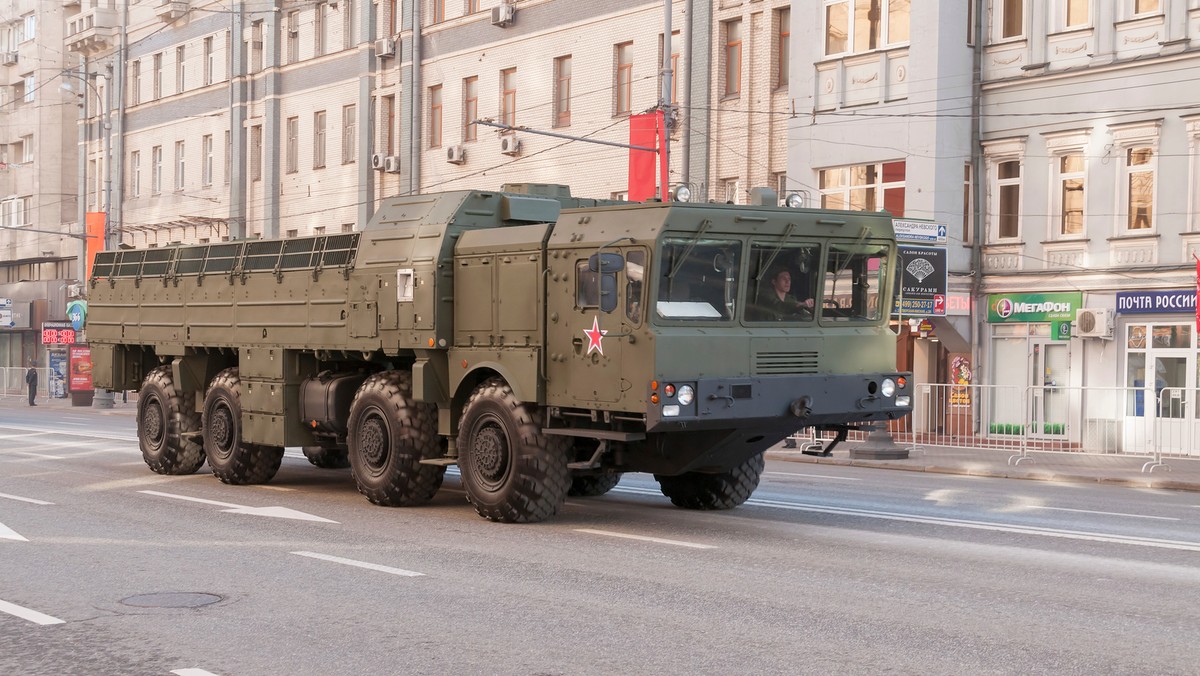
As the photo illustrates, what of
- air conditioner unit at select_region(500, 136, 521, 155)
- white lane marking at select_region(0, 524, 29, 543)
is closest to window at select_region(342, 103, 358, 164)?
air conditioner unit at select_region(500, 136, 521, 155)

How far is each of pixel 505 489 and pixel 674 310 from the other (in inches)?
92.0

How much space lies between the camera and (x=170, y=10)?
59.0 meters

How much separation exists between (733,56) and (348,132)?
17.1 meters

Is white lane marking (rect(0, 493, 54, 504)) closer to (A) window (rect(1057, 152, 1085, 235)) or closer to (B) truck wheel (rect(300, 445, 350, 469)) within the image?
(B) truck wheel (rect(300, 445, 350, 469))

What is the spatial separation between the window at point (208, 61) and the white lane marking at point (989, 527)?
45349 millimetres

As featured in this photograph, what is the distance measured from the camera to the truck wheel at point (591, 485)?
17.0m

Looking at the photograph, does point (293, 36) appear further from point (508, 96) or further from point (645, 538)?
point (645, 538)

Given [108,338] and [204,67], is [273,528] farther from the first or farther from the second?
[204,67]

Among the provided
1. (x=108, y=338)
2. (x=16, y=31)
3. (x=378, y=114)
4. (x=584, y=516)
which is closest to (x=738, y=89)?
(x=378, y=114)

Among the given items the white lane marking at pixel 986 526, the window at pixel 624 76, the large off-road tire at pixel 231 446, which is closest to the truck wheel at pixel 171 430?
the large off-road tire at pixel 231 446

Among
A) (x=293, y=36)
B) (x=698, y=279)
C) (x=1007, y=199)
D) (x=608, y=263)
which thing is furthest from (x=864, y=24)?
(x=293, y=36)

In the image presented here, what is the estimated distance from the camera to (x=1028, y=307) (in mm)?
31719

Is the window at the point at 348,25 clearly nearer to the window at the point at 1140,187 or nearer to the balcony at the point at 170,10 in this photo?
the balcony at the point at 170,10

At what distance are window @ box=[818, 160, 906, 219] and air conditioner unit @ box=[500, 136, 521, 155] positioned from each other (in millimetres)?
10833
